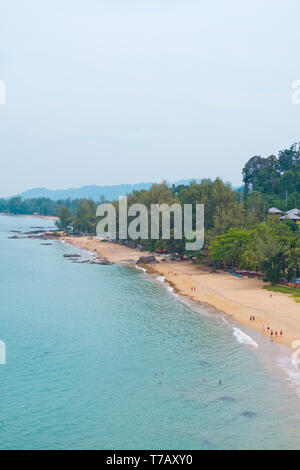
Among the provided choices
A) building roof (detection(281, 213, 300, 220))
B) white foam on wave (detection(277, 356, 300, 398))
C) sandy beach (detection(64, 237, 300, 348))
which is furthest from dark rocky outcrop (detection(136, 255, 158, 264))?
white foam on wave (detection(277, 356, 300, 398))

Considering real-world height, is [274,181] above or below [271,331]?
above

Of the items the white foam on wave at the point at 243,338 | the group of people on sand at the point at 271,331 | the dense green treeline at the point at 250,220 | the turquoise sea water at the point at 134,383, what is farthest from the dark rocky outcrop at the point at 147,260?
the group of people on sand at the point at 271,331

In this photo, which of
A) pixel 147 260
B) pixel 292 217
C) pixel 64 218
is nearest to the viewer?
pixel 147 260

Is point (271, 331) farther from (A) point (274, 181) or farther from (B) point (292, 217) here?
(A) point (274, 181)

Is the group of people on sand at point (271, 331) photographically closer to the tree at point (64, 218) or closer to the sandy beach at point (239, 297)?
the sandy beach at point (239, 297)

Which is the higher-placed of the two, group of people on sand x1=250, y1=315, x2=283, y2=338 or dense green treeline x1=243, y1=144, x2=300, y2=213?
dense green treeline x1=243, y1=144, x2=300, y2=213

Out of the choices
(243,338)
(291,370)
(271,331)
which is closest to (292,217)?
(271,331)

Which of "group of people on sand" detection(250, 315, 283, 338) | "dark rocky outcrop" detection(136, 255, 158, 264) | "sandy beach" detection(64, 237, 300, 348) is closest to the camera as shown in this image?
"group of people on sand" detection(250, 315, 283, 338)

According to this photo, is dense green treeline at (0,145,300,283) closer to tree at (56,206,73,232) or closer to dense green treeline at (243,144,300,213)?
dense green treeline at (243,144,300,213)
